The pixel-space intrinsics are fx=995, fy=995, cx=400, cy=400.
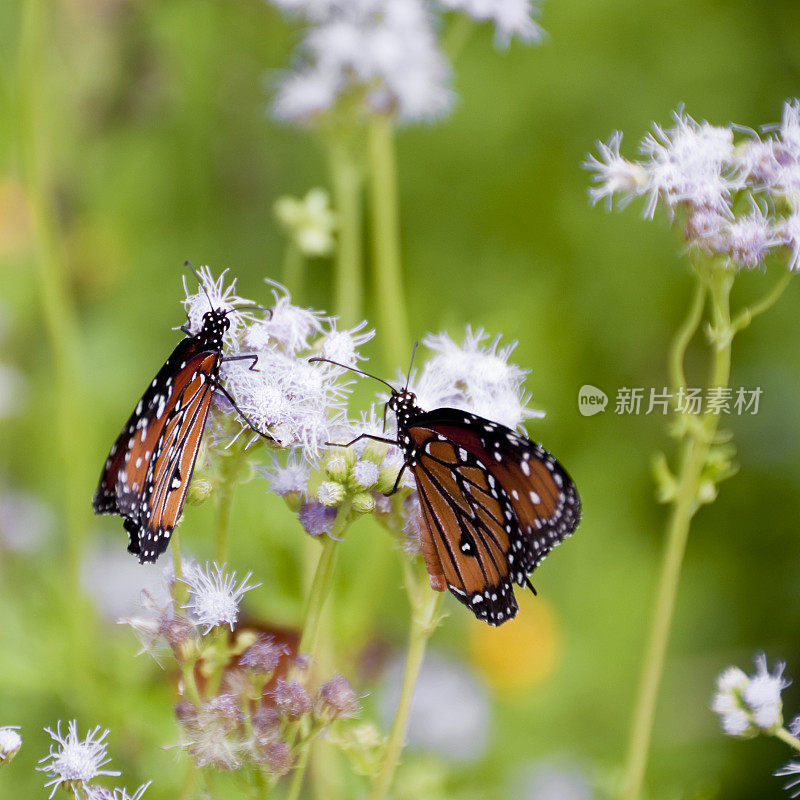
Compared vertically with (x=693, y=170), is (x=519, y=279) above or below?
above

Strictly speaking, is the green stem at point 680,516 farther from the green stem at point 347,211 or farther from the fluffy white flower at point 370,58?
the fluffy white flower at point 370,58

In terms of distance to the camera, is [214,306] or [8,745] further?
[214,306]

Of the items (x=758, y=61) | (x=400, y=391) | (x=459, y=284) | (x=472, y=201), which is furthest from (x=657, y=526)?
(x=400, y=391)

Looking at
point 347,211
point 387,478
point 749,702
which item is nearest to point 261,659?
point 387,478

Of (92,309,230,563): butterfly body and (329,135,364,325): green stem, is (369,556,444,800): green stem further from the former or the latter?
(329,135,364,325): green stem

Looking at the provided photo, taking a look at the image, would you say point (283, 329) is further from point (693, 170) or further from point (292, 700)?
point (693, 170)

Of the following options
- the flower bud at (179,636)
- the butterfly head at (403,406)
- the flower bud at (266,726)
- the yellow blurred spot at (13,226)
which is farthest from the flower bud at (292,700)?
the yellow blurred spot at (13,226)
